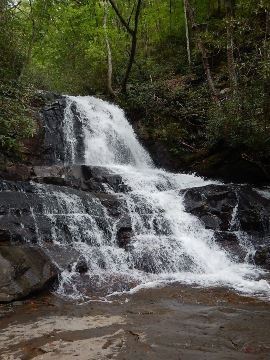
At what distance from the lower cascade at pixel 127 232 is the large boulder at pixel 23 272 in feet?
1.31

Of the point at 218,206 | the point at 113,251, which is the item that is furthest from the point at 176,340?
the point at 218,206

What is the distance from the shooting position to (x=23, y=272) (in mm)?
7367

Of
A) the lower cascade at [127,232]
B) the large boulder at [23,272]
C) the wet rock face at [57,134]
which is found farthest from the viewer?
the wet rock face at [57,134]

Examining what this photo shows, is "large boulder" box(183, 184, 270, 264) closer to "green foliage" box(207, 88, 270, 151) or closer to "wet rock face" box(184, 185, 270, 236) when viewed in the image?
"wet rock face" box(184, 185, 270, 236)

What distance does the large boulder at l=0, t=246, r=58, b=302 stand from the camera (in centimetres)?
696

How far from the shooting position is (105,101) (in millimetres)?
19531

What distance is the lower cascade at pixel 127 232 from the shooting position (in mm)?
8344

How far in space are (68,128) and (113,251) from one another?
8.27 metres

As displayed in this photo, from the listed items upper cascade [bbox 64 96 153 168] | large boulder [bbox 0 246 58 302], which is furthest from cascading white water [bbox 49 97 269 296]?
upper cascade [bbox 64 96 153 168]

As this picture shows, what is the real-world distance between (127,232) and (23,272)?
3.53 meters

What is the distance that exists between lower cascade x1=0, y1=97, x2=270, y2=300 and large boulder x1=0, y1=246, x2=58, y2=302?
0.40 meters

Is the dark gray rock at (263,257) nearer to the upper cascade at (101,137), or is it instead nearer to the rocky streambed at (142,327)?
the rocky streambed at (142,327)

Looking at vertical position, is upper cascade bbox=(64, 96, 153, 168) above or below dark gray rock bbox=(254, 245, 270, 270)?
above

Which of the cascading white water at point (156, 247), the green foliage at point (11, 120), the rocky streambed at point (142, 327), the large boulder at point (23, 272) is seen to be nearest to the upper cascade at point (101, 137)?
the cascading white water at point (156, 247)
